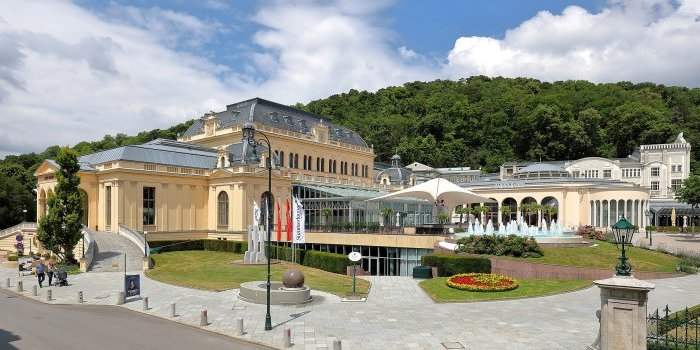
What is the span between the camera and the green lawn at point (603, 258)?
34.5m

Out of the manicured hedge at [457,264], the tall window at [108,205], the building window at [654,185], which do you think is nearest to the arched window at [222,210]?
the tall window at [108,205]

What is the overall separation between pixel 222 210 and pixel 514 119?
81128 mm

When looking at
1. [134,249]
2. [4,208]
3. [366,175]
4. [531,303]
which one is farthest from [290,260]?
[4,208]

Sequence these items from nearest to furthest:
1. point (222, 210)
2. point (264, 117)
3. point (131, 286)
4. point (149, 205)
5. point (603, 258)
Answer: point (131, 286)
point (603, 258)
point (149, 205)
point (222, 210)
point (264, 117)

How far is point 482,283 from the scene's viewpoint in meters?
29.7

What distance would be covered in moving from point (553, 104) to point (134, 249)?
94.3 m

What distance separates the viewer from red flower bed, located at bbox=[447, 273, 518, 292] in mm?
28812

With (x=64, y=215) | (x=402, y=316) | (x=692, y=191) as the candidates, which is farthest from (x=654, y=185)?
(x=64, y=215)

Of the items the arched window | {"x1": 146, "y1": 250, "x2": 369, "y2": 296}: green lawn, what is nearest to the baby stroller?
{"x1": 146, "y1": 250, "x2": 369, "y2": 296}: green lawn

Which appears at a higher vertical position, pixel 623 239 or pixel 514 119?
pixel 514 119

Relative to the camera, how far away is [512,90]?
12306 centimetres

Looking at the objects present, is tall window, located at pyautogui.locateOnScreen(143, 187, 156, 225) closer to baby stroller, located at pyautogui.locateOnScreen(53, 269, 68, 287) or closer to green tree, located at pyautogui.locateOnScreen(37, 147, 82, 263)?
green tree, located at pyautogui.locateOnScreen(37, 147, 82, 263)

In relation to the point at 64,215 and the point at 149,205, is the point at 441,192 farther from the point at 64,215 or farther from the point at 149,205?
the point at 64,215

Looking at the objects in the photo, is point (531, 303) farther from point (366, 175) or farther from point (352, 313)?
point (366, 175)
